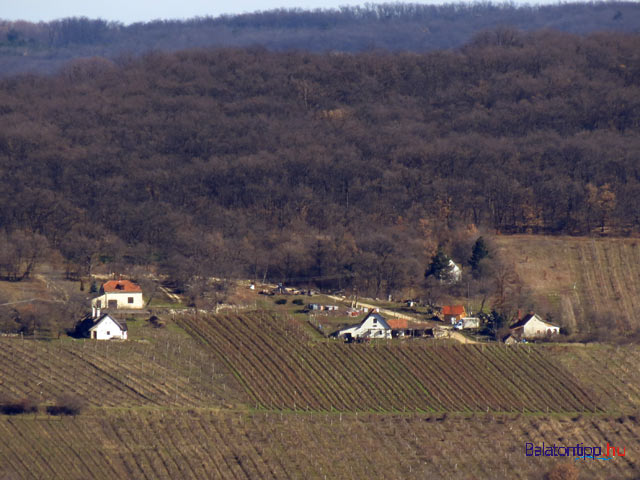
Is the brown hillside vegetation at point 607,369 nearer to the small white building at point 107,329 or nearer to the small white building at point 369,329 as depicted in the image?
the small white building at point 369,329

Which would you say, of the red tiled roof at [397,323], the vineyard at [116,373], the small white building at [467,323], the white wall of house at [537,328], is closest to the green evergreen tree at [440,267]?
the small white building at [467,323]

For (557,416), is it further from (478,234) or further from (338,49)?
(338,49)

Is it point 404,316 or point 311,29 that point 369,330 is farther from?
point 311,29

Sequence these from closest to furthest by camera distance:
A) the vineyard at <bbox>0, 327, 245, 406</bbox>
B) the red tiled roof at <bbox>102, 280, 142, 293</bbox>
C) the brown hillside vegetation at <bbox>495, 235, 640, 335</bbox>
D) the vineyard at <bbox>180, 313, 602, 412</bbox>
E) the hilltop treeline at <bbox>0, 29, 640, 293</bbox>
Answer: the vineyard at <bbox>0, 327, 245, 406</bbox> → the vineyard at <bbox>180, 313, 602, 412</bbox> → the red tiled roof at <bbox>102, 280, 142, 293</bbox> → the brown hillside vegetation at <bbox>495, 235, 640, 335</bbox> → the hilltop treeline at <bbox>0, 29, 640, 293</bbox>

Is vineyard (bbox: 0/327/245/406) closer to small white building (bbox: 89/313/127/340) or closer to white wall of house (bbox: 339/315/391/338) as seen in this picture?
small white building (bbox: 89/313/127/340)

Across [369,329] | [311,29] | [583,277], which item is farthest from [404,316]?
[311,29]

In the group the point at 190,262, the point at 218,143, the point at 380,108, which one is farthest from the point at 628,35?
the point at 190,262

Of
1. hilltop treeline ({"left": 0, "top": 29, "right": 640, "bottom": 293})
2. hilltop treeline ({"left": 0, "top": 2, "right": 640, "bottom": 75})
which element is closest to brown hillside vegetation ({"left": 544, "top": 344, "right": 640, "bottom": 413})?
hilltop treeline ({"left": 0, "top": 29, "right": 640, "bottom": 293})
